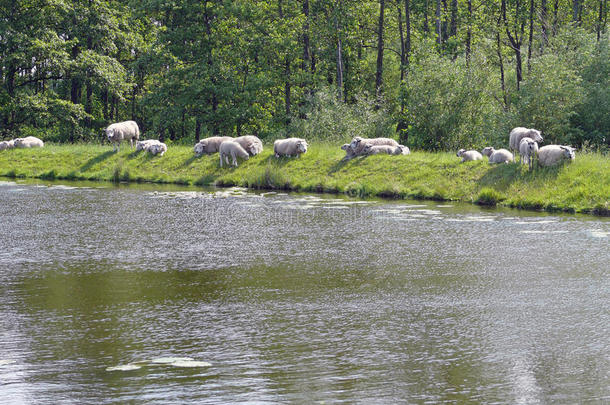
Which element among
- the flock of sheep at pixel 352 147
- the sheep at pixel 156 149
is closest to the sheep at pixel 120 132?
the flock of sheep at pixel 352 147

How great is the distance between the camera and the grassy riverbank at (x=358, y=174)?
20.1 metres

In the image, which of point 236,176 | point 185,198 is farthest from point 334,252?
point 236,176

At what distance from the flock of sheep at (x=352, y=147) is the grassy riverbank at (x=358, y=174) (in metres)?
0.35

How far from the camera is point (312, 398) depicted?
590 centimetres

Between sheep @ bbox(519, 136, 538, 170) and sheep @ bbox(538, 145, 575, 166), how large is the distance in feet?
0.89

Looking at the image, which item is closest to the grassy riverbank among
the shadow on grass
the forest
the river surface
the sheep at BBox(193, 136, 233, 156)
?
the shadow on grass

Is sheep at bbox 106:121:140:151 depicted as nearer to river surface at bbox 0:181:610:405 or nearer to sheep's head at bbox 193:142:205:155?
sheep's head at bbox 193:142:205:155

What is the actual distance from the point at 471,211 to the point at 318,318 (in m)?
11.5

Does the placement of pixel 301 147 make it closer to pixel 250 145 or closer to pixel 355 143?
pixel 355 143

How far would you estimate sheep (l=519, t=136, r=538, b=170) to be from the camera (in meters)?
21.2

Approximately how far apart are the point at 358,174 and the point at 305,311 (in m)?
16.6

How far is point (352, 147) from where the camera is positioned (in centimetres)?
2656

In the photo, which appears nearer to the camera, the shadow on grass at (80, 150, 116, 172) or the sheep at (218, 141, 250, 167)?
the sheep at (218, 141, 250, 167)

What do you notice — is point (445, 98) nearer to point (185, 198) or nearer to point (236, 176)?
point (236, 176)
